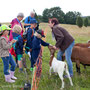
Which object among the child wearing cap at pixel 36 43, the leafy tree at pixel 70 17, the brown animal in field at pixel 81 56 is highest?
the leafy tree at pixel 70 17

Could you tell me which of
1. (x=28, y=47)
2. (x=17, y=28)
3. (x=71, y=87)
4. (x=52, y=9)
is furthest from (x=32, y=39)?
(x=52, y=9)

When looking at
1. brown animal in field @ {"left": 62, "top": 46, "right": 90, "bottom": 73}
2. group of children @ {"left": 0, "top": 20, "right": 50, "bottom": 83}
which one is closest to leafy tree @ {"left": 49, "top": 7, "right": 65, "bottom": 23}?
Answer: brown animal in field @ {"left": 62, "top": 46, "right": 90, "bottom": 73}

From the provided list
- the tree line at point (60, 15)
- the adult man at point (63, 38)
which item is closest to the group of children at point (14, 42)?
the adult man at point (63, 38)

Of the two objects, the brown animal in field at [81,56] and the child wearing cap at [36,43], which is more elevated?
the child wearing cap at [36,43]

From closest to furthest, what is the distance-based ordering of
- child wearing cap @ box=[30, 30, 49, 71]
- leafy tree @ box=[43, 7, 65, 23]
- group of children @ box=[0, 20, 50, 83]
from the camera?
group of children @ box=[0, 20, 50, 83] < child wearing cap @ box=[30, 30, 49, 71] < leafy tree @ box=[43, 7, 65, 23]

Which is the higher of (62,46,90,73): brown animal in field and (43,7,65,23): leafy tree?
(43,7,65,23): leafy tree

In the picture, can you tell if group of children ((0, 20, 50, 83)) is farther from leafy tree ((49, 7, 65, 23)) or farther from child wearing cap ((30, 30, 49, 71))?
leafy tree ((49, 7, 65, 23))

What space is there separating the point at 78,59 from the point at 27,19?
2.82m

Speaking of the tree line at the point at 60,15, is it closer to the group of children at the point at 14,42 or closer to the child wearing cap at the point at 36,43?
the group of children at the point at 14,42

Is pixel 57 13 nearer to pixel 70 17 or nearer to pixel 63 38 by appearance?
pixel 70 17

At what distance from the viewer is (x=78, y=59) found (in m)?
4.92

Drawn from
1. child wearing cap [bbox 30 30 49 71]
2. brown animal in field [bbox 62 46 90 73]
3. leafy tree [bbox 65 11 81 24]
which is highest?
leafy tree [bbox 65 11 81 24]

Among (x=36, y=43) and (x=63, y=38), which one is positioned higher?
(x=63, y=38)

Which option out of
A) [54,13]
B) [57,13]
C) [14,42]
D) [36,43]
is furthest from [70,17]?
[14,42]
